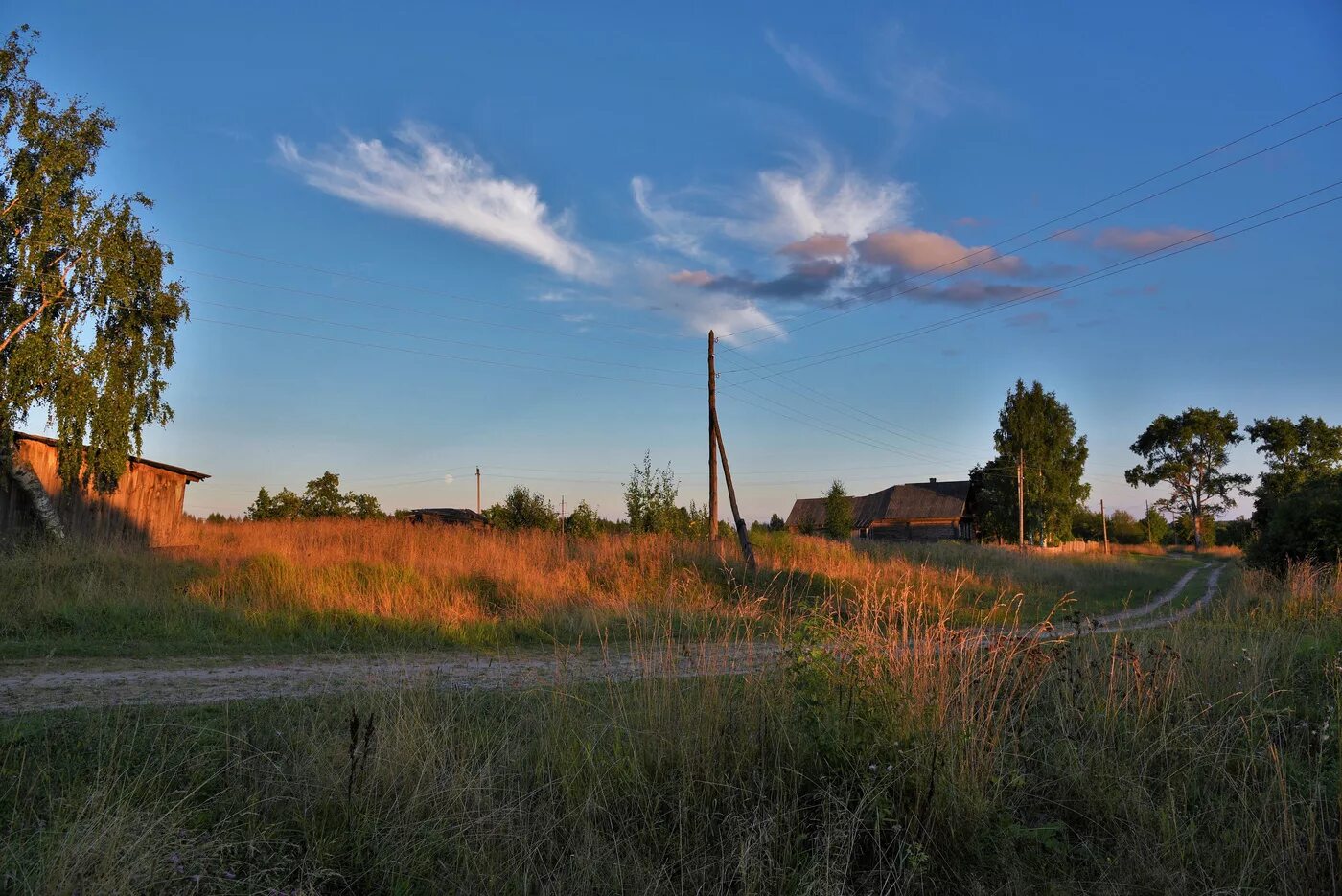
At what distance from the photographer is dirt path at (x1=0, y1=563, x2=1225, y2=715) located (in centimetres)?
611

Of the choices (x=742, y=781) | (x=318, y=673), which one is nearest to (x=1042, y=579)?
(x=318, y=673)

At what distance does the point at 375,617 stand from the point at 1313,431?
77868 mm

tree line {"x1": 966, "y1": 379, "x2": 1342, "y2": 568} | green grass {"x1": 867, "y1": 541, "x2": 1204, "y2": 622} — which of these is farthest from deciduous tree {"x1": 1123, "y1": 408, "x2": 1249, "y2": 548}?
green grass {"x1": 867, "y1": 541, "x2": 1204, "y2": 622}

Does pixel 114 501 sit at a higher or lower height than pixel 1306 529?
higher

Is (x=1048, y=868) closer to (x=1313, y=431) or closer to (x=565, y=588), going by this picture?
(x=565, y=588)

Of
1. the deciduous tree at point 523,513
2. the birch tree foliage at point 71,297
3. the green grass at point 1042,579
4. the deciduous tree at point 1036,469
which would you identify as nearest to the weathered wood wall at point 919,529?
the deciduous tree at point 1036,469

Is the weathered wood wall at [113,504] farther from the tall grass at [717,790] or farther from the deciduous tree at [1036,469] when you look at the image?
the deciduous tree at [1036,469]

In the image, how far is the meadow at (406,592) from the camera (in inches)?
405

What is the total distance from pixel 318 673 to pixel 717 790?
4.96 meters

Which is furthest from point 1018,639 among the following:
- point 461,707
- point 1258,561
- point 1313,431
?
point 1313,431

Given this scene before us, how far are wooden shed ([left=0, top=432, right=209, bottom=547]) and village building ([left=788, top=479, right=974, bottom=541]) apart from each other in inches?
1966

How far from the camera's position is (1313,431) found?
214 feet

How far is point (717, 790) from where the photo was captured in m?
4.73

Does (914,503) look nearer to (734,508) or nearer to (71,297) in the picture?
(734,508)
